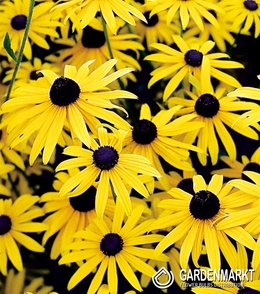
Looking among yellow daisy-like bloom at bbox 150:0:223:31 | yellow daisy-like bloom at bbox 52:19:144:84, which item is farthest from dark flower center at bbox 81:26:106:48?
yellow daisy-like bloom at bbox 150:0:223:31

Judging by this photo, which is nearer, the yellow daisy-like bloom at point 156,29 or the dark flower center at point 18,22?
the dark flower center at point 18,22

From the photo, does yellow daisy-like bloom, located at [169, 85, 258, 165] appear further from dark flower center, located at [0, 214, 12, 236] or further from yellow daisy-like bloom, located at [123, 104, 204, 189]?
dark flower center, located at [0, 214, 12, 236]

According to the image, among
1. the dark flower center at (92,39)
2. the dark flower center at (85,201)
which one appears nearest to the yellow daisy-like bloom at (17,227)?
the dark flower center at (85,201)

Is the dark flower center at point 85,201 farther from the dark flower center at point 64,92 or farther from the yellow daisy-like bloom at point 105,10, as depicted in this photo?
the yellow daisy-like bloom at point 105,10

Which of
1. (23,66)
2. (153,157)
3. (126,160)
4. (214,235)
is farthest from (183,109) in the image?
(23,66)

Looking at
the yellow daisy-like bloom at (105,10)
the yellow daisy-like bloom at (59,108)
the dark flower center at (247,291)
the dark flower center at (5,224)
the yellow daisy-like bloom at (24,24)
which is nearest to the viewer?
the dark flower center at (247,291)

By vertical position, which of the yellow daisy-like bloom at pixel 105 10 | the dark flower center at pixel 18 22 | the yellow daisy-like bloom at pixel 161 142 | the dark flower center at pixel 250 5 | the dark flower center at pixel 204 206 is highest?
the dark flower center at pixel 250 5

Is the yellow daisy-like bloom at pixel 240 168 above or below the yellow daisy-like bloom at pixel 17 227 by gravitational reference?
above
